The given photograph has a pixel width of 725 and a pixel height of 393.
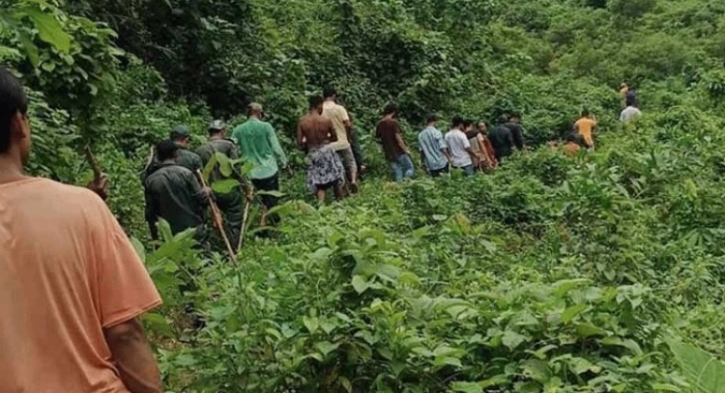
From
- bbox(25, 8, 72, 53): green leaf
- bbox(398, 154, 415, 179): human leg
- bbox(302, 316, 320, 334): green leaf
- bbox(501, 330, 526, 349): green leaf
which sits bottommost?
bbox(398, 154, 415, 179): human leg

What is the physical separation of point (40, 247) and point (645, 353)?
2234mm

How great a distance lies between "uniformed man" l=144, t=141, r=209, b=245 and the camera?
6867 mm

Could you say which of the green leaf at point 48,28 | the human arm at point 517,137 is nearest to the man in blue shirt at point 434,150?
the human arm at point 517,137

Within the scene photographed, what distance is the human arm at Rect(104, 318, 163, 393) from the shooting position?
2178mm

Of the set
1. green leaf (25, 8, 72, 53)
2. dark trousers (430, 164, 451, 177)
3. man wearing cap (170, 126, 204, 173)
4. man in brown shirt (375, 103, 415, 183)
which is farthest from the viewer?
dark trousers (430, 164, 451, 177)

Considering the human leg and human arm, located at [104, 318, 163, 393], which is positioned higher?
human arm, located at [104, 318, 163, 393]

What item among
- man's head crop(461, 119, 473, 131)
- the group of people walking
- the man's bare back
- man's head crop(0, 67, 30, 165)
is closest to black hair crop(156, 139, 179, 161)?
the man's bare back

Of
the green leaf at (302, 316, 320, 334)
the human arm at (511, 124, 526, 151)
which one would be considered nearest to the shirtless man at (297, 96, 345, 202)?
the human arm at (511, 124, 526, 151)

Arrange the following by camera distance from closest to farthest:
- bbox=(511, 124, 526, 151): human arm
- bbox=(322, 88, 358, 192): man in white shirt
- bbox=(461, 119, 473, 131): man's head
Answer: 1. bbox=(322, 88, 358, 192): man in white shirt
2. bbox=(461, 119, 473, 131): man's head
3. bbox=(511, 124, 526, 151): human arm

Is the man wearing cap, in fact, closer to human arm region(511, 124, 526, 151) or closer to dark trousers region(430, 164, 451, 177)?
dark trousers region(430, 164, 451, 177)

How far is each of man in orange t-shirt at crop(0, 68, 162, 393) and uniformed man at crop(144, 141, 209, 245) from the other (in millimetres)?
4661

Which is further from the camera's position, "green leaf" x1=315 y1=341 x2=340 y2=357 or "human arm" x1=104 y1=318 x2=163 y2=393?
"green leaf" x1=315 y1=341 x2=340 y2=357

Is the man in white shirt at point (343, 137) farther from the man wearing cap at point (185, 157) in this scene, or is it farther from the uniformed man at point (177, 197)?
the uniformed man at point (177, 197)

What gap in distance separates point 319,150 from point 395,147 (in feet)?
8.06
